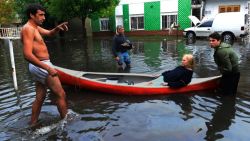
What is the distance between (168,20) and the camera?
32375mm

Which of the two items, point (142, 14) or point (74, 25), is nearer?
point (142, 14)

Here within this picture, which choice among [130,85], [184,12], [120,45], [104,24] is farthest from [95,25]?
[130,85]

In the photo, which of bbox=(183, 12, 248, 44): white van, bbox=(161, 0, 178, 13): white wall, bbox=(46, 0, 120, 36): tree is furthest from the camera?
bbox=(161, 0, 178, 13): white wall

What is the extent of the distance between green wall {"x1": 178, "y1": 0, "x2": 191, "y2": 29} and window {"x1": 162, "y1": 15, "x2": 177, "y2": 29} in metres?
0.75

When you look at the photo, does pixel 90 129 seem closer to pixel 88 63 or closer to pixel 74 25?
pixel 88 63

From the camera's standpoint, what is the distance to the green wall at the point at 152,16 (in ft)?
107

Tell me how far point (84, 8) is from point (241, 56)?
64.5ft

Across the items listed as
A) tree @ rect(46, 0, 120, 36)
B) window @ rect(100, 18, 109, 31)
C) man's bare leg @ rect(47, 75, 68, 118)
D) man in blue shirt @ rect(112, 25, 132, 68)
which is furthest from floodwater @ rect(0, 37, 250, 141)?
window @ rect(100, 18, 109, 31)

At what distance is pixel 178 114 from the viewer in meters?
7.07

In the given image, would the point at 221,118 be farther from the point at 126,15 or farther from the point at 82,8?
the point at 126,15

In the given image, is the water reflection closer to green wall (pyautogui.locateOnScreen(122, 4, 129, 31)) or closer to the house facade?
the house facade

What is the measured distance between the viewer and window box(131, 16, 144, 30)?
34219mm

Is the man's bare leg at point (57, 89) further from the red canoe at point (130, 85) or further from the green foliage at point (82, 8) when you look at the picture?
the green foliage at point (82, 8)

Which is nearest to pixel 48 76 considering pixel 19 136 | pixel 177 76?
pixel 19 136
